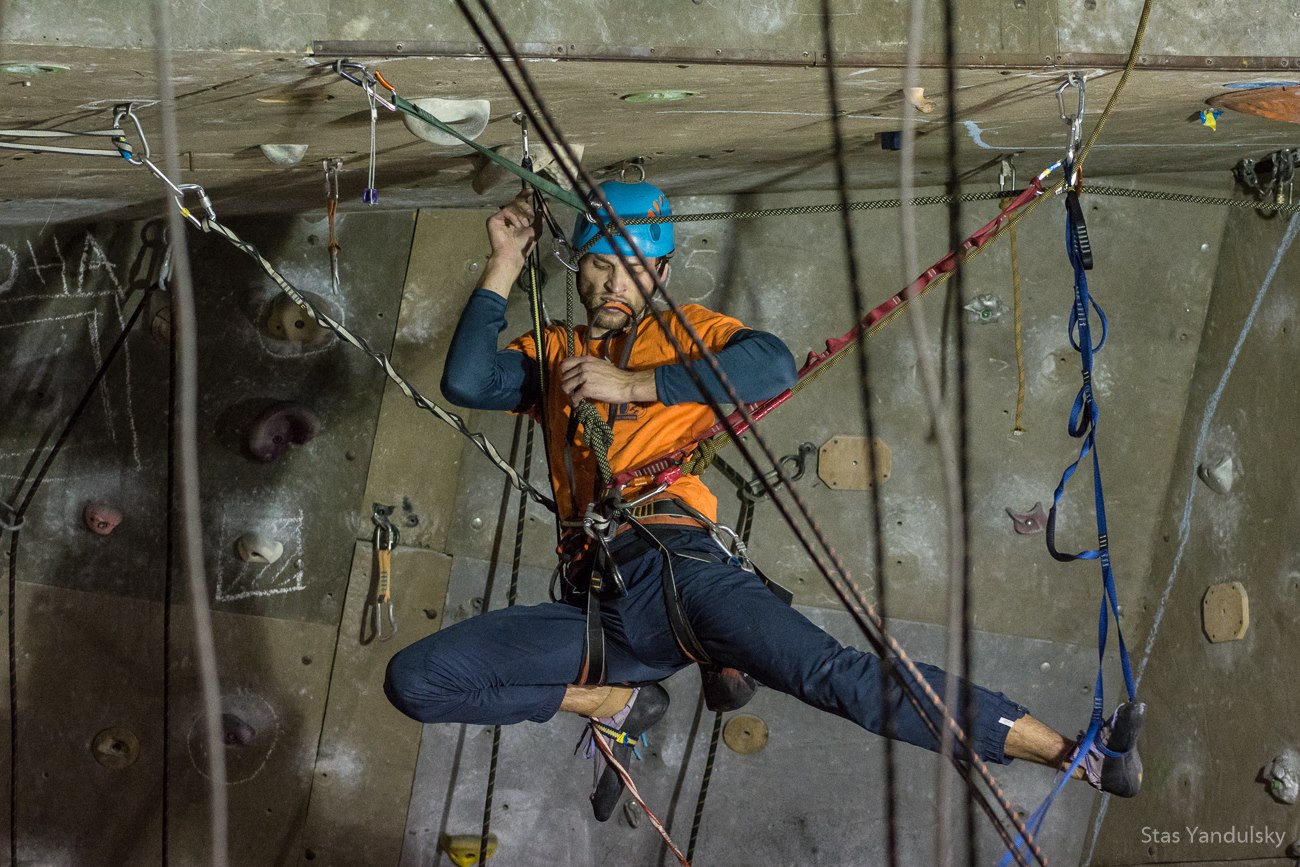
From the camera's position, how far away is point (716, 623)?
2381 millimetres

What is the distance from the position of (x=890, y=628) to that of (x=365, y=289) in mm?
1599

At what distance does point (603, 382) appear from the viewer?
2375 millimetres

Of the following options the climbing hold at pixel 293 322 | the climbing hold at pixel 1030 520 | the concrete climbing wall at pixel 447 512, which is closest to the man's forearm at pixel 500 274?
the concrete climbing wall at pixel 447 512

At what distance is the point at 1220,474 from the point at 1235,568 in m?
0.24

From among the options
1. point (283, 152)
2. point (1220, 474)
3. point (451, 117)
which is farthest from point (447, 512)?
point (1220, 474)

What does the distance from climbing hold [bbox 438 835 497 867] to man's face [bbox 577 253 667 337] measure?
160 cm

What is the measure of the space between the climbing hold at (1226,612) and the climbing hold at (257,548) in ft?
7.73

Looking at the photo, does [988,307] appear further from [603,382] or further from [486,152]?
[486,152]

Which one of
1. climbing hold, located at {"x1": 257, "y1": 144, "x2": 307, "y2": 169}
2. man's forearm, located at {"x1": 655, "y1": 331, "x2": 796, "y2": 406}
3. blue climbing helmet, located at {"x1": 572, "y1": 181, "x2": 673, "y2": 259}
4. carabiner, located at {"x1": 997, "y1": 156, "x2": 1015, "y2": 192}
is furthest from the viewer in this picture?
carabiner, located at {"x1": 997, "y1": 156, "x2": 1015, "y2": 192}

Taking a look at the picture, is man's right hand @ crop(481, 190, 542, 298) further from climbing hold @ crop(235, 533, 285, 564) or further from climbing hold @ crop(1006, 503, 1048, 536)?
climbing hold @ crop(1006, 503, 1048, 536)

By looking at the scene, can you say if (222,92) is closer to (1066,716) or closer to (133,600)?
(133,600)

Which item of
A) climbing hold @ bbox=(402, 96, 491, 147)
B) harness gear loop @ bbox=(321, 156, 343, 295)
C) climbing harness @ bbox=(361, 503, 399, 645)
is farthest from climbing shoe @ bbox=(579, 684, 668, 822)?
climbing hold @ bbox=(402, 96, 491, 147)

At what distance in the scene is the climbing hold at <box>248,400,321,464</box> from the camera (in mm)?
3439

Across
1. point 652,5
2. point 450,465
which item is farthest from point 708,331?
point 450,465
